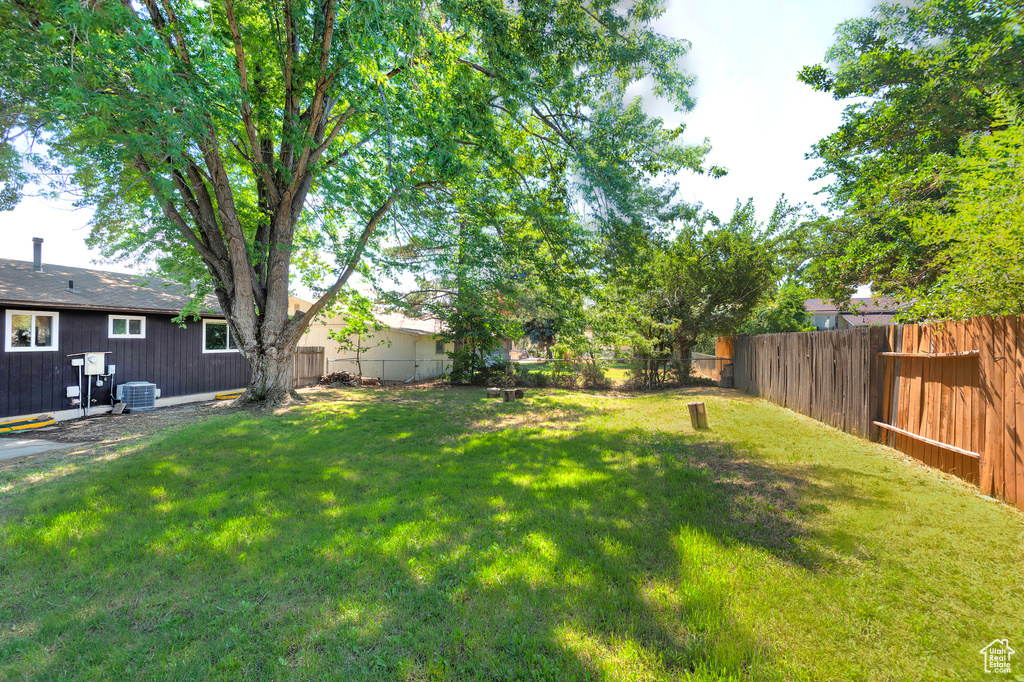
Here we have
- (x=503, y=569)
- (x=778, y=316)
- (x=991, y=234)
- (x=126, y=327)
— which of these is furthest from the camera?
(x=778, y=316)

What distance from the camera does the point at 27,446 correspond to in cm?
714

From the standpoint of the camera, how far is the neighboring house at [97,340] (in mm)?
8945

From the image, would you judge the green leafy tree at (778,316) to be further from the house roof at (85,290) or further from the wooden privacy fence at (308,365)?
the house roof at (85,290)

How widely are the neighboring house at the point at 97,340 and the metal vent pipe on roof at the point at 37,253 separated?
28mm

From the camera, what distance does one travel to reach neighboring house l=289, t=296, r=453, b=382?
66.3 ft

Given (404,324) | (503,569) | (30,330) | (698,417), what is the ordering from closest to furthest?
(503,569) → (698,417) → (30,330) → (404,324)

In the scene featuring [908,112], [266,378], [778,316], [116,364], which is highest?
[908,112]

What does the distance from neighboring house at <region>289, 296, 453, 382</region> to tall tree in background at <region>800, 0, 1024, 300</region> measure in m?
15.5

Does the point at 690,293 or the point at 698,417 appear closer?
the point at 698,417

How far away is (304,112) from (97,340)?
7657 mm

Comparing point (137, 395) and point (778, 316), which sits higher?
point (778, 316)

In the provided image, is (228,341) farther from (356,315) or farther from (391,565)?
(391,565)

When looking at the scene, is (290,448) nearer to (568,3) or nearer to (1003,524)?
(1003,524)

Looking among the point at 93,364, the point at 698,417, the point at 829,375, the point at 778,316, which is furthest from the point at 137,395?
the point at 778,316
